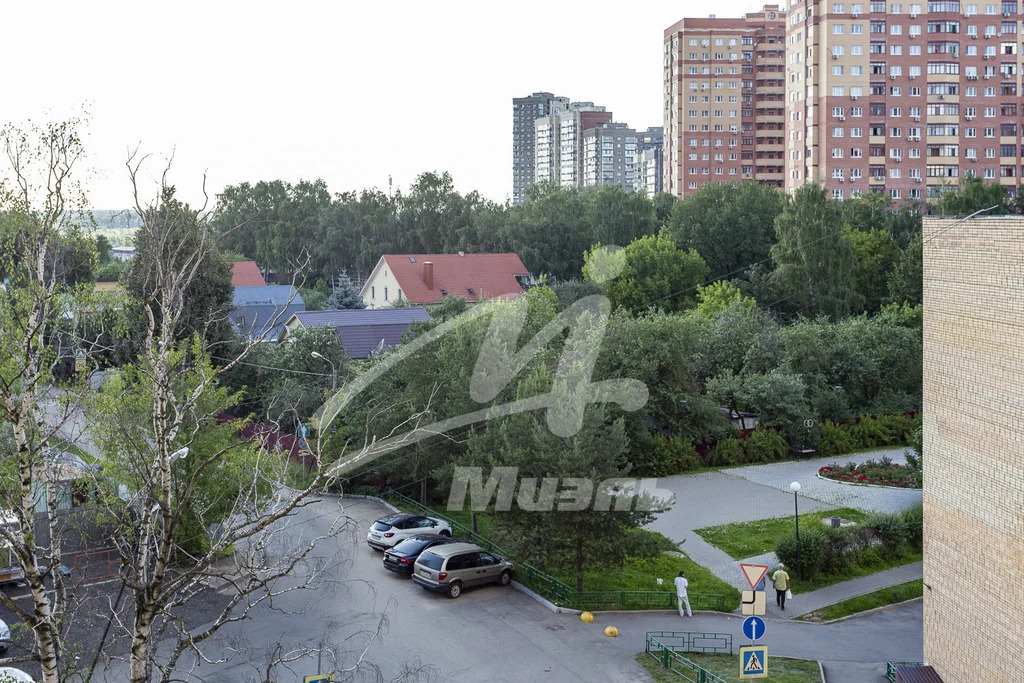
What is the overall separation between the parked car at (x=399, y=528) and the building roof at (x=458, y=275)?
31.5 metres

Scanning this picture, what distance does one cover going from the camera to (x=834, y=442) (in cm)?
3219

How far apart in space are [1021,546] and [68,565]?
1804 cm

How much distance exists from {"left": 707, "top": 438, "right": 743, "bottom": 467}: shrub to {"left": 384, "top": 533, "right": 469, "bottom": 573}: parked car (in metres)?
13.1

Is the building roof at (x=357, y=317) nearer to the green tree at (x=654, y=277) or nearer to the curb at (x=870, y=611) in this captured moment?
the green tree at (x=654, y=277)

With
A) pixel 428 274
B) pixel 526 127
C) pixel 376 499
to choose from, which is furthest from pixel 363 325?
pixel 526 127

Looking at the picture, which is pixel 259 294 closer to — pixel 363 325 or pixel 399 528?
pixel 363 325

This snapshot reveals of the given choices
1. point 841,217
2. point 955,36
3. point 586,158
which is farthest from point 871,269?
point 586,158

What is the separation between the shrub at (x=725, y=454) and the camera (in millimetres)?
30578

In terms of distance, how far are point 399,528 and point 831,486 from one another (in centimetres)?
1322

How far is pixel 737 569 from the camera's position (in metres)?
20.2

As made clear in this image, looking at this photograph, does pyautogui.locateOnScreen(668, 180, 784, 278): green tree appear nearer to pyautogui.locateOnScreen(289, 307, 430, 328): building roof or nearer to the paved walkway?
pyautogui.locateOnScreen(289, 307, 430, 328): building roof

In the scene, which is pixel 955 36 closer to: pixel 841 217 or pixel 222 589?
pixel 841 217

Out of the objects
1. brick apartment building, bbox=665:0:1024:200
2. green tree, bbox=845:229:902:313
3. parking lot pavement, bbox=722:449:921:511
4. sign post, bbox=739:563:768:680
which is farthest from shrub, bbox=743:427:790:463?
brick apartment building, bbox=665:0:1024:200

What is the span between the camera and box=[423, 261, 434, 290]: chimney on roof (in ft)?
180
